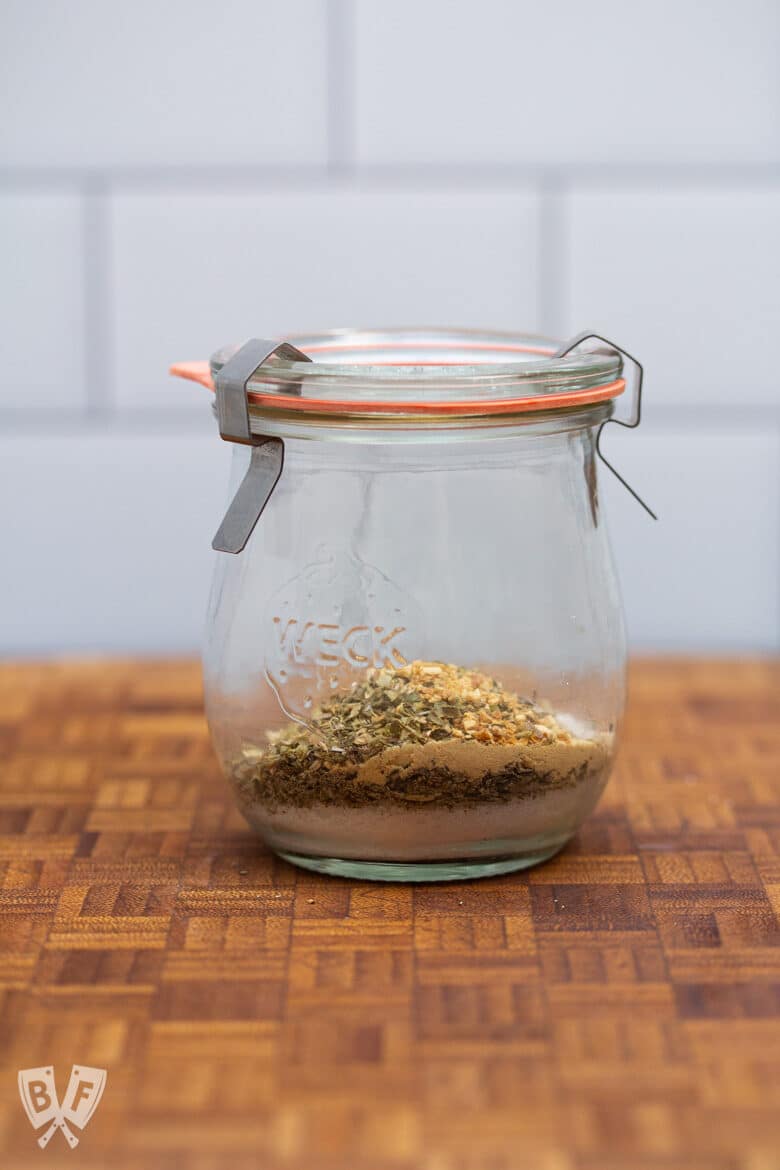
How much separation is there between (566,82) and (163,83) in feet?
1.10

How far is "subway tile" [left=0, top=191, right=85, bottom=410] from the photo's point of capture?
45.3 inches

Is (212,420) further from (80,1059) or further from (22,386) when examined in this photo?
(80,1059)

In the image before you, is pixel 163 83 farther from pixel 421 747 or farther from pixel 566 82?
pixel 421 747

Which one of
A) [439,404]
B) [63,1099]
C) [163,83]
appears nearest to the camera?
[63,1099]

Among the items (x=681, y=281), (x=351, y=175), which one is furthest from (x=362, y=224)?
(x=681, y=281)

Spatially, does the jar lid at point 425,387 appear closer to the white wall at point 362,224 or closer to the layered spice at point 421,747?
the layered spice at point 421,747

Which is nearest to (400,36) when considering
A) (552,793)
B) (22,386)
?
(22,386)

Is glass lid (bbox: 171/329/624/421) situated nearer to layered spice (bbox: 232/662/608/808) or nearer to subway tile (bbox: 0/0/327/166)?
layered spice (bbox: 232/662/608/808)

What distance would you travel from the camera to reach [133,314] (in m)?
1.16

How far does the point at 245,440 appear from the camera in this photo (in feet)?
2.14

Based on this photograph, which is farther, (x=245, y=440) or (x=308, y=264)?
(x=308, y=264)

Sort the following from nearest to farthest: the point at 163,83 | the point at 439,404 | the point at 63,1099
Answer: the point at 63,1099, the point at 439,404, the point at 163,83

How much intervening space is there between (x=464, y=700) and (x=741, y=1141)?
245mm

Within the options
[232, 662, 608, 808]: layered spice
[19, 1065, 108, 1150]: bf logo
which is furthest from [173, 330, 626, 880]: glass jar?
[19, 1065, 108, 1150]: bf logo
